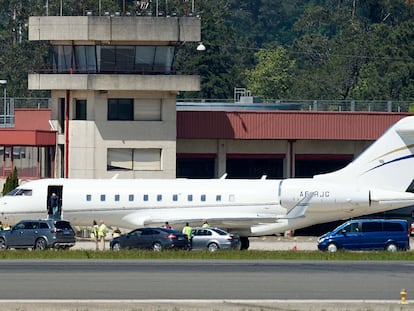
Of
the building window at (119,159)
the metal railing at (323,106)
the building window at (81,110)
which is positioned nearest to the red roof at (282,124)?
the metal railing at (323,106)

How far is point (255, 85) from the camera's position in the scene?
525 ft

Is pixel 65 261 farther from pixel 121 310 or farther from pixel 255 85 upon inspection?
pixel 255 85

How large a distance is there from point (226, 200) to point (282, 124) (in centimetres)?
1546

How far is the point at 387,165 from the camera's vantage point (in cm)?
6850

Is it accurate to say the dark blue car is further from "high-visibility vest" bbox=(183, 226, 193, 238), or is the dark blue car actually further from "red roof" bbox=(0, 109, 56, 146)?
"red roof" bbox=(0, 109, 56, 146)

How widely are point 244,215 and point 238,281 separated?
872 inches

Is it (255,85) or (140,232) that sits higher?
(255,85)

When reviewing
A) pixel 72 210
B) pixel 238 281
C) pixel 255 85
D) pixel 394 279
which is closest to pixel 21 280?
pixel 238 281

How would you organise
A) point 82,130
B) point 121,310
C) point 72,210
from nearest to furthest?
point 121,310 < point 72,210 < point 82,130

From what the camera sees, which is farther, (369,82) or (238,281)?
(369,82)

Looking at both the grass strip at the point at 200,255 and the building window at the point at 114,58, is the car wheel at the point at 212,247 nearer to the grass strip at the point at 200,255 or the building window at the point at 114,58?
the grass strip at the point at 200,255

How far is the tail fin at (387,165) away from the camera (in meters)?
68.0

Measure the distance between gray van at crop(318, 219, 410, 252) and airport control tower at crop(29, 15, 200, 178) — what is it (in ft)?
59.4

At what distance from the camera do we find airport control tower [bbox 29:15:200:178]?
75938mm
